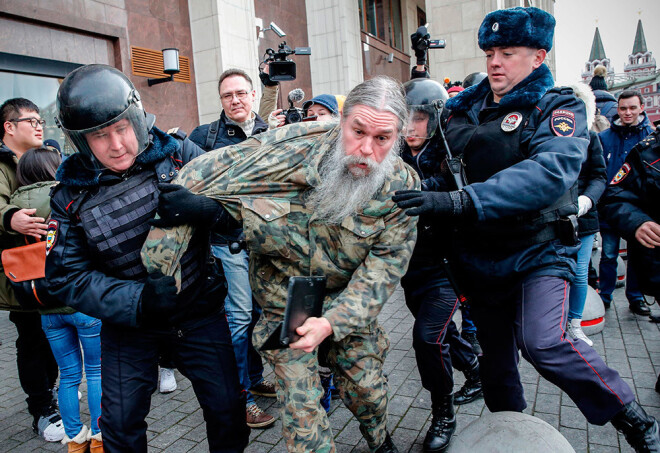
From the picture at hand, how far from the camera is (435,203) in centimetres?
211

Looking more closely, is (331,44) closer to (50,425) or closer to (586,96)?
(586,96)

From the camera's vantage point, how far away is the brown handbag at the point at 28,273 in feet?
9.66

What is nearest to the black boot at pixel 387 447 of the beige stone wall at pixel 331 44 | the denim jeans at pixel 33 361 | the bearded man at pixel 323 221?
the bearded man at pixel 323 221

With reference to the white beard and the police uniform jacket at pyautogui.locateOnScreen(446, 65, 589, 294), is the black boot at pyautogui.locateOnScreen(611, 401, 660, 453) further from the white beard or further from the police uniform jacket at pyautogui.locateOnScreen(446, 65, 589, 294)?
the white beard

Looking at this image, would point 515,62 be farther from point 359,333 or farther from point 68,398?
point 68,398

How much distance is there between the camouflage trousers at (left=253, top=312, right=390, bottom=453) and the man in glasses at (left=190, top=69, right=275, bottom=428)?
0.89m

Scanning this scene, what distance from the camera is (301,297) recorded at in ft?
6.72

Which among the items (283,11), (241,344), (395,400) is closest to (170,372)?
(241,344)

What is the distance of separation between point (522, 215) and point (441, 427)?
1427mm

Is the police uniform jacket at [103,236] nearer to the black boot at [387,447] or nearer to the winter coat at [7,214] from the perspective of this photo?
the winter coat at [7,214]

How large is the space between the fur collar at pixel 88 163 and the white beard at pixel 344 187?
0.75 meters

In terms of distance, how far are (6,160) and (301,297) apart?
8.72ft

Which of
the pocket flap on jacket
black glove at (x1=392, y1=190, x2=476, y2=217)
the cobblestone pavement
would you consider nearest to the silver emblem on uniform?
black glove at (x1=392, y1=190, x2=476, y2=217)

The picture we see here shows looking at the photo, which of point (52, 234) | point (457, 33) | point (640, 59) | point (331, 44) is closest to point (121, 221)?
point (52, 234)
